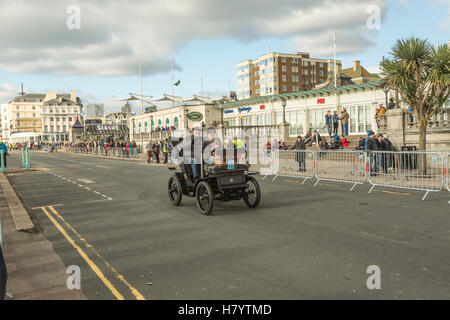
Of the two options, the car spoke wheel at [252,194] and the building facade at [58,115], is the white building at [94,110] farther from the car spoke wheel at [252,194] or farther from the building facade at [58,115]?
the car spoke wheel at [252,194]

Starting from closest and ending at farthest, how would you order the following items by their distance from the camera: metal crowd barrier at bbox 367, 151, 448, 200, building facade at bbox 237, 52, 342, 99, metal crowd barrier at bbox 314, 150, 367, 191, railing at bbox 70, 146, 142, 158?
metal crowd barrier at bbox 367, 151, 448, 200
metal crowd barrier at bbox 314, 150, 367, 191
railing at bbox 70, 146, 142, 158
building facade at bbox 237, 52, 342, 99

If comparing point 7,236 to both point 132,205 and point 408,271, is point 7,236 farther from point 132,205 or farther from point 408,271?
point 408,271

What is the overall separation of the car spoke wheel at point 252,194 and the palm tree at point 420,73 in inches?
326

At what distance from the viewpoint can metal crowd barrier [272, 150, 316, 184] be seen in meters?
15.8

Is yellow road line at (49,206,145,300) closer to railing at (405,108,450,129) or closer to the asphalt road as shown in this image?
the asphalt road

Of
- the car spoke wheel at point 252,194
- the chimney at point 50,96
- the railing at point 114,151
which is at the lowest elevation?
the car spoke wheel at point 252,194

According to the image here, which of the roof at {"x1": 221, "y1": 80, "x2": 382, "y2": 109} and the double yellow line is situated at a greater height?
the roof at {"x1": 221, "y1": 80, "x2": 382, "y2": 109}

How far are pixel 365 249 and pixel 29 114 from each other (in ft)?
609

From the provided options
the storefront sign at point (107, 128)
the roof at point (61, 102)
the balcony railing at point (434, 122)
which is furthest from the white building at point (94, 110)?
the balcony railing at point (434, 122)

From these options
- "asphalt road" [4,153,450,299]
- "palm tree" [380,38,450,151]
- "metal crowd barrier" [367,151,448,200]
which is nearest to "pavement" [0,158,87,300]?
"asphalt road" [4,153,450,299]

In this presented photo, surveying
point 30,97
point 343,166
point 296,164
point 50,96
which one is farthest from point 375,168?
point 30,97

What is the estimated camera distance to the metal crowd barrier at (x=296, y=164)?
15844 mm

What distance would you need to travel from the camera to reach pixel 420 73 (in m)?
14.8

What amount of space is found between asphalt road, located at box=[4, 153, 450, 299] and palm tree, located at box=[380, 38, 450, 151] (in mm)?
4816
